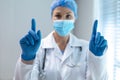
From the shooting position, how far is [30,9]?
2.83 meters

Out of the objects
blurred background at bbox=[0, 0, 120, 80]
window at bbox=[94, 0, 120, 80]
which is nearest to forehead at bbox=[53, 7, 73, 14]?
window at bbox=[94, 0, 120, 80]

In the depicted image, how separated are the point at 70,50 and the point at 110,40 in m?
0.86

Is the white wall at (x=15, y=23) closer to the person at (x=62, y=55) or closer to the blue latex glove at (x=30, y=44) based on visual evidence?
the person at (x=62, y=55)

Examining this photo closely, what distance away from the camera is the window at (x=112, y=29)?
223 centimetres

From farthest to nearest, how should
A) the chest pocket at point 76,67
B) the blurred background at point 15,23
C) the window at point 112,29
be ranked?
the blurred background at point 15,23, the window at point 112,29, the chest pocket at point 76,67

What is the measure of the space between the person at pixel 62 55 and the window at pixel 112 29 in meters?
0.71

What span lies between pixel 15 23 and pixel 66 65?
141 cm

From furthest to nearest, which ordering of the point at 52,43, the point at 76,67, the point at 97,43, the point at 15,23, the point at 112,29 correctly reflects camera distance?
the point at 15,23, the point at 112,29, the point at 52,43, the point at 76,67, the point at 97,43

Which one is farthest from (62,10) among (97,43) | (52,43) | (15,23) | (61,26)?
(15,23)

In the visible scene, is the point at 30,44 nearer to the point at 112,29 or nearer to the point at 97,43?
the point at 97,43

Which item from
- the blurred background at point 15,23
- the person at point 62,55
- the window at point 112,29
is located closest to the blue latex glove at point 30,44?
the person at point 62,55

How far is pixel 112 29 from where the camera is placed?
2.32m

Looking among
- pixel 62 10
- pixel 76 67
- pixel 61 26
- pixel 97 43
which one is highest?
pixel 62 10

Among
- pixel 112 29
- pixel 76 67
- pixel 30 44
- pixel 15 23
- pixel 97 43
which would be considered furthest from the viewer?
pixel 15 23
